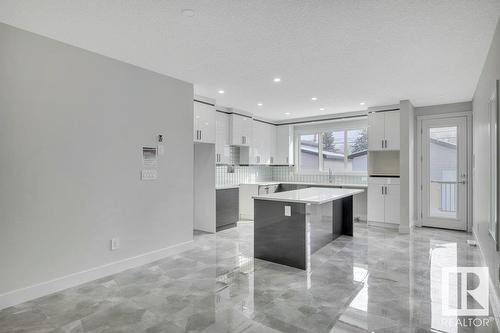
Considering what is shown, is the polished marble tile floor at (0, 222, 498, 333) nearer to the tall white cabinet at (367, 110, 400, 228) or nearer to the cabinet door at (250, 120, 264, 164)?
the tall white cabinet at (367, 110, 400, 228)

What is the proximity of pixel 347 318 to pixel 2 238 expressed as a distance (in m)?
3.20

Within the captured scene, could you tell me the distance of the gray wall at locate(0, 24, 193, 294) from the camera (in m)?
2.80

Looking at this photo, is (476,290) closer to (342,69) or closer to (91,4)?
(342,69)

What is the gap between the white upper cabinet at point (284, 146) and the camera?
7.98 m

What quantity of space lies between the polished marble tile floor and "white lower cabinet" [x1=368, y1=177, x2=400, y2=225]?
1597mm

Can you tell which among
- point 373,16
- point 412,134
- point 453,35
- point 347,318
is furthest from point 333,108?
point 347,318

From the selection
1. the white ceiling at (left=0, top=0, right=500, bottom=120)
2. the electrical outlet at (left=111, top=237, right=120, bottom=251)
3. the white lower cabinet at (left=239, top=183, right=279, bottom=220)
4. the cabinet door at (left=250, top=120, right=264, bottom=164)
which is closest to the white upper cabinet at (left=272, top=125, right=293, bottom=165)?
the cabinet door at (left=250, top=120, right=264, bottom=164)

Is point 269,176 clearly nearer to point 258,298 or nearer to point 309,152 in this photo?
point 309,152

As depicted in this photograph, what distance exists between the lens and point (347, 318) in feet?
8.16

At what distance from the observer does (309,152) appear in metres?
8.16

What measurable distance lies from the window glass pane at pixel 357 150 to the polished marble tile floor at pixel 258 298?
3.14 meters

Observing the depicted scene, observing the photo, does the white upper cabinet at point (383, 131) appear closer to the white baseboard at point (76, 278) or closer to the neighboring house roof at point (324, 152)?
the neighboring house roof at point (324, 152)

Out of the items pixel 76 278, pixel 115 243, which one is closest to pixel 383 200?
pixel 115 243

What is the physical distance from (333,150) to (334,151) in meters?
0.04
